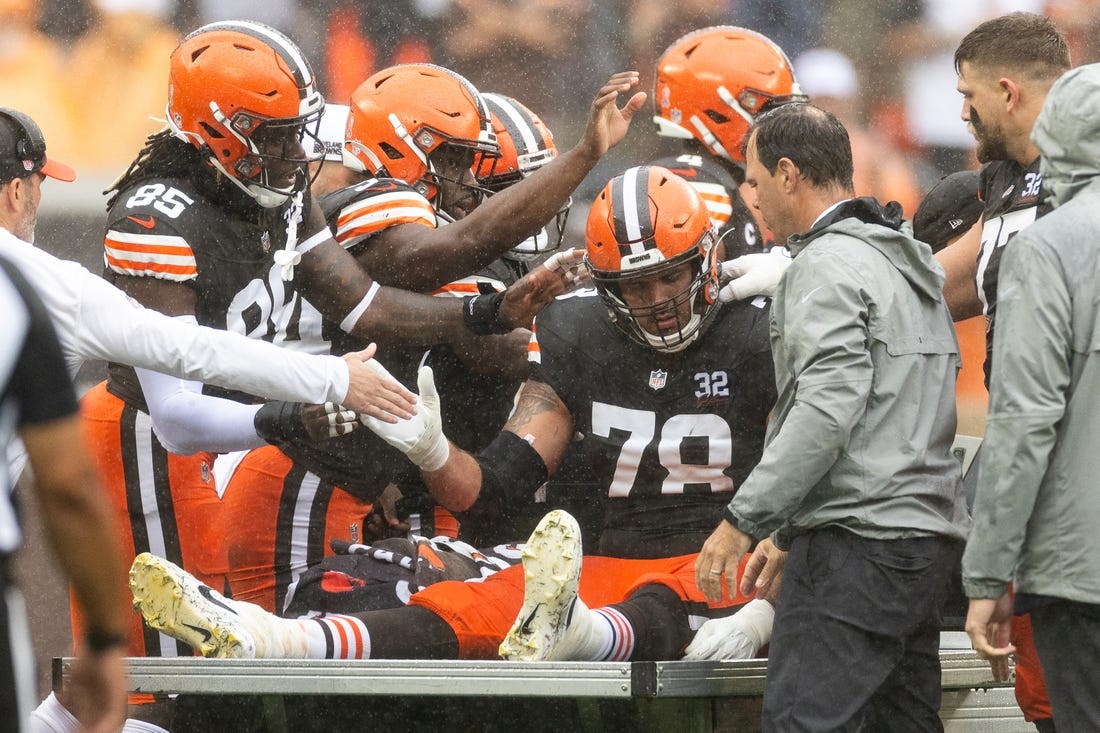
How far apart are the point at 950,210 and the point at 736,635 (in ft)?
5.59

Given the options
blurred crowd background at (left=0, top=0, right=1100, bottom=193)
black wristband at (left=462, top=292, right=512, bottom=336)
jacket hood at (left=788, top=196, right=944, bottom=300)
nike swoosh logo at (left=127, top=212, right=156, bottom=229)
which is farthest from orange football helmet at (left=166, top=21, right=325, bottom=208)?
blurred crowd background at (left=0, top=0, right=1100, bottom=193)

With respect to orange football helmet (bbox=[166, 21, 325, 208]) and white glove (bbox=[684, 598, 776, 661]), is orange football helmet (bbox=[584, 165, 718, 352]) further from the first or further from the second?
orange football helmet (bbox=[166, 21, 325, 208])

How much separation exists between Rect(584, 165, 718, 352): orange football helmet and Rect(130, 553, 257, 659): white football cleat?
125cm

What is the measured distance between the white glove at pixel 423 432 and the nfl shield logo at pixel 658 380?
0.54 metres

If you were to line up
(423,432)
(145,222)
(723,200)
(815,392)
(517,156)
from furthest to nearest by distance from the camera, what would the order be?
(517,156) < (723,200) < (145,222) < (423,432) < (815,392)

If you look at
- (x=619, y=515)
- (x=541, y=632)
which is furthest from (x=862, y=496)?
(x=619, y=515)

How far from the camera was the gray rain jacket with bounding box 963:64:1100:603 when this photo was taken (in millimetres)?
2639

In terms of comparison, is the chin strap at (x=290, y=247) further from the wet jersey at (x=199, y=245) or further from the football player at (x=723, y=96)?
the football player at (x=723, y=96)

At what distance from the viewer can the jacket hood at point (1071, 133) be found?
275 cm

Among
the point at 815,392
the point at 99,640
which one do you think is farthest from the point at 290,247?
the point at 99,640

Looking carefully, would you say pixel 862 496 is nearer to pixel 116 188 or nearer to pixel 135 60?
pixel 116 188

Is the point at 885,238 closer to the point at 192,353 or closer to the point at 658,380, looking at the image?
the point at 658,380

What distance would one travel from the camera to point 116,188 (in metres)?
4.09

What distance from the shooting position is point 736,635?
11.3 ft
